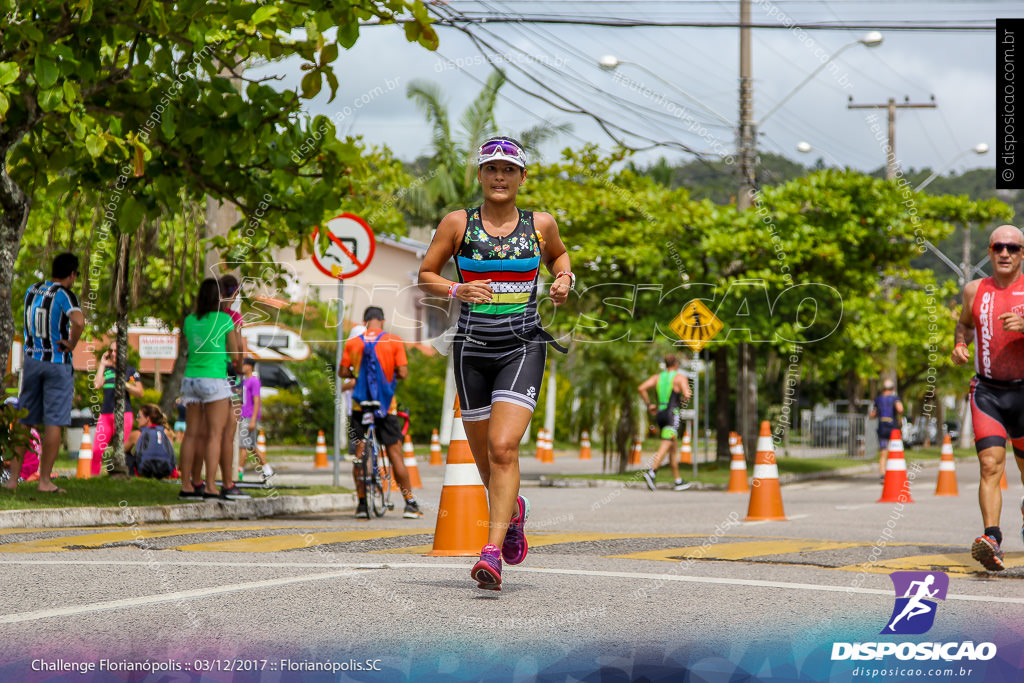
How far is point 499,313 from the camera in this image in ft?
18.2

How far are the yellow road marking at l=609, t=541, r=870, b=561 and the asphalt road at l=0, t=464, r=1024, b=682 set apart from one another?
23 millimetres

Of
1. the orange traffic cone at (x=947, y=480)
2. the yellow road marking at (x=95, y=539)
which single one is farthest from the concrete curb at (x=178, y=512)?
the orange traffic cone at (x=947, y=480)

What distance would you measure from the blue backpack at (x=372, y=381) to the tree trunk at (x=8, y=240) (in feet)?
9.69

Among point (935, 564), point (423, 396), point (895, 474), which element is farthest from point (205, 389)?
point (423, 396)

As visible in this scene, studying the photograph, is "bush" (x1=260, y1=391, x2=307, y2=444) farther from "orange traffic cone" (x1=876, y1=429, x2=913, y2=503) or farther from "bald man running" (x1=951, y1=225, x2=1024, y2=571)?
"bald man running" (x1=951, y1=225, x2=1024, y2=571)

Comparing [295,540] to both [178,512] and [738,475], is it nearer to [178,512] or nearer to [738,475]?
[178,512]

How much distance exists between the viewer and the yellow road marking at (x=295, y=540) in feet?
24.3

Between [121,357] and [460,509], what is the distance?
736 centimetres

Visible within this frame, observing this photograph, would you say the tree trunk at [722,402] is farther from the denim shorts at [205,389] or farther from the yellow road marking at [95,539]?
the yellow road marking at [95,539]

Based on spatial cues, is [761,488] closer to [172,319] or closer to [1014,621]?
[1014,621]

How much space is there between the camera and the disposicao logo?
4.19 metres

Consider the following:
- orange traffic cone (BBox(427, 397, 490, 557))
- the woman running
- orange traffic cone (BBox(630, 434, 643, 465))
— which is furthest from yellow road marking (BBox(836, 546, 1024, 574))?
orange traffic cone (BBox(630, 434, 643, 465))

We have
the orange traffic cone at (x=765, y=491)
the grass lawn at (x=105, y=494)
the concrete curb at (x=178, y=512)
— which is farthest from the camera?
the orange traffic cone at (x=765, y=491)

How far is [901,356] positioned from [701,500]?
121ft
